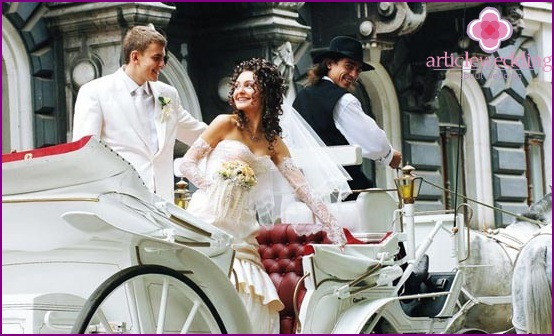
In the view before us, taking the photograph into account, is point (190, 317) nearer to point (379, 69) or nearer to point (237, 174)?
point (237, 174)

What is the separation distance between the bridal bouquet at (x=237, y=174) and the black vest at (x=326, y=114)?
142 centimetres

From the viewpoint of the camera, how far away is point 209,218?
19.9 feet

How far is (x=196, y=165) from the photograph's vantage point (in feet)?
20.5

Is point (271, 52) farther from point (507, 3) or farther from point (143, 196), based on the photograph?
point (143, 196)

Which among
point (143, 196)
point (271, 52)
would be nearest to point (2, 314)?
point (143, 196)

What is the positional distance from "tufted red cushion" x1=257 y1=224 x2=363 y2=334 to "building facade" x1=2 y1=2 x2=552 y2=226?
1.92m

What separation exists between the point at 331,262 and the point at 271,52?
6847 mm

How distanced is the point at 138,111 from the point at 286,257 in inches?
35.6

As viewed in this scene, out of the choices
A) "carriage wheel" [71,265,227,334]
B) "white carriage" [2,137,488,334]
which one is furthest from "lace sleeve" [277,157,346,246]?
"carriage wheel" [71,265,227,334]

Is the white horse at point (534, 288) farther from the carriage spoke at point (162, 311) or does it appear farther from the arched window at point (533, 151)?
the arched window at point (533, 151)

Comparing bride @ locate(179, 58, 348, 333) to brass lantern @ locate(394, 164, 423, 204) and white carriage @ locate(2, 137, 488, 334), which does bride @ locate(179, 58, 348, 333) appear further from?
brass lantern @ locate(394, 164, 423, 204)

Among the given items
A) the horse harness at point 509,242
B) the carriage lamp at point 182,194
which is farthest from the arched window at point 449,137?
the carriage lamp at point 182,194

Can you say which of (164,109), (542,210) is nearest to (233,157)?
(164,109)

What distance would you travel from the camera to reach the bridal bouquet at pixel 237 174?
6.09 metres
